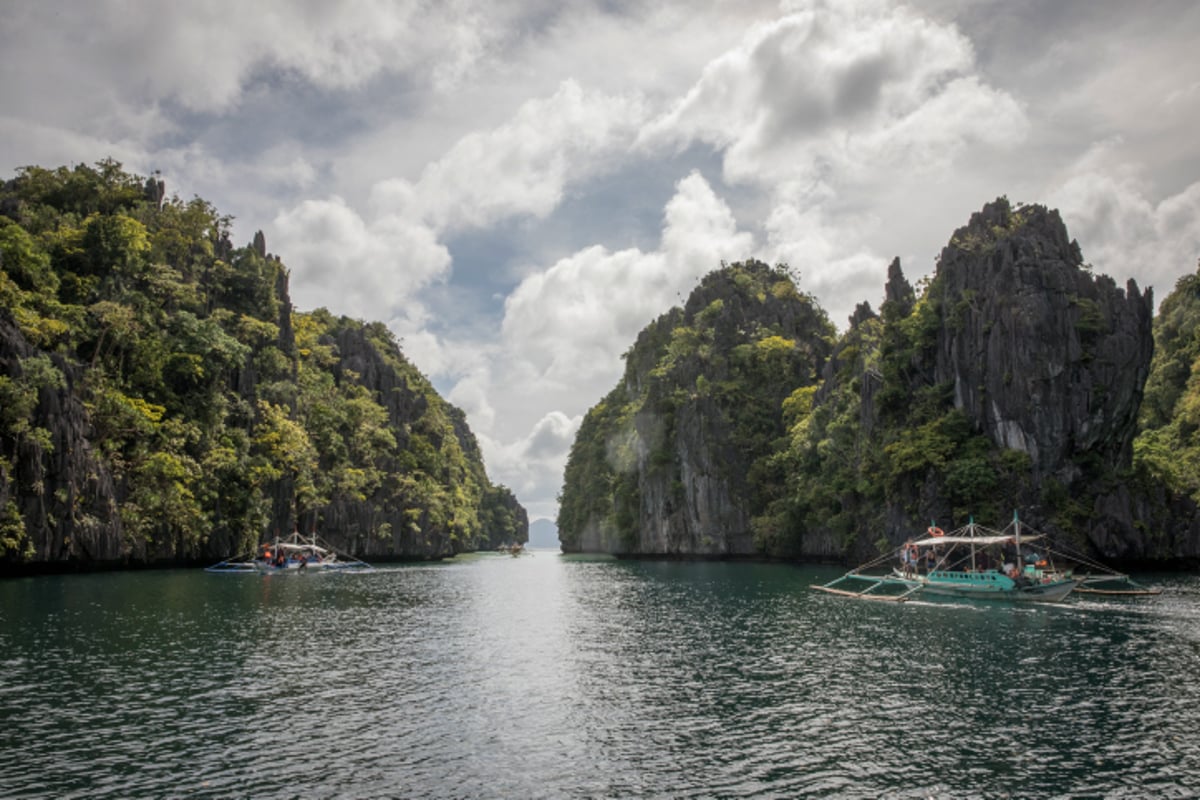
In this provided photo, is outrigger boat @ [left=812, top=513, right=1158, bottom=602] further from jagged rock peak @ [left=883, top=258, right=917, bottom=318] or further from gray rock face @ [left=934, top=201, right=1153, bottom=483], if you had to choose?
jagged rock peak @ [left=883, top=258, right=917, bottom=318]

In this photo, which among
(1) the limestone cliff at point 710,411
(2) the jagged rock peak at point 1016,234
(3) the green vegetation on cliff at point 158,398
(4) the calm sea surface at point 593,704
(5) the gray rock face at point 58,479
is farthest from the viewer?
(1) the limestone cliff at point 710,411

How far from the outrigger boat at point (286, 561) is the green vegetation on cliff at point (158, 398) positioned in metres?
2.19

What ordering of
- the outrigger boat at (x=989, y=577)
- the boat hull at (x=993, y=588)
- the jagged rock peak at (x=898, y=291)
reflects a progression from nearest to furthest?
the boat hull at (x=993, y=588) → the outrigger boat at (x=989, y=577) → the jagged rock peak at (x=898, y=291)

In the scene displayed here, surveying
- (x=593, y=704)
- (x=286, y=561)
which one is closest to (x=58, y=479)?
(x=286, y=561)

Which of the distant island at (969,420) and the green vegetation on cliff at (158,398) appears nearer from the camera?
the green vegetation on cliff at (158,398)

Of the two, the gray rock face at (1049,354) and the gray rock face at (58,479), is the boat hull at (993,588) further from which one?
the gray rock face at (58,479)

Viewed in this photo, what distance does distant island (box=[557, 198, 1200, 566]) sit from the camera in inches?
2406

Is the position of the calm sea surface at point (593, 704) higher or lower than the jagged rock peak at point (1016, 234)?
lower

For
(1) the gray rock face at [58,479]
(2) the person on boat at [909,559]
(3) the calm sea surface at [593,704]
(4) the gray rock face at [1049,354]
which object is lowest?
(3) the calm sea surface at [593,704]

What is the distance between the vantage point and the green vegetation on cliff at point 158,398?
50.5 meters

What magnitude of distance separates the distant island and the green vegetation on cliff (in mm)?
44305

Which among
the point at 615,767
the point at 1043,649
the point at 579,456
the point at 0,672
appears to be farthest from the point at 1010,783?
the point at 579,456

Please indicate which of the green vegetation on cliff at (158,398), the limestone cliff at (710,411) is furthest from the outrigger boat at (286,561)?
the limestone cliff at (710,411)

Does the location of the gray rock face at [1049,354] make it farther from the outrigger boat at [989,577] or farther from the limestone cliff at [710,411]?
the limestone cliff at [710,411]
